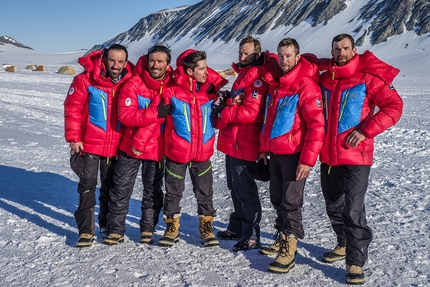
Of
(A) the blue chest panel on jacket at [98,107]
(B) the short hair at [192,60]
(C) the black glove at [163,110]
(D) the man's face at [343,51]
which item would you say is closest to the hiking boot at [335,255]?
(D) the man's face at [343,51]

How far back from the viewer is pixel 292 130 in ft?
11.3

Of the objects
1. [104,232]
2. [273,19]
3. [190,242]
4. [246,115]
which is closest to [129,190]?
[104,232]

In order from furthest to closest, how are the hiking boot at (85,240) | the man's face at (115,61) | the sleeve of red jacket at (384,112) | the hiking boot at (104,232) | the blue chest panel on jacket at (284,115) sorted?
the hiking boot at (104,232) → the hiking boot at (85,240) → the man's face at (115,61) → the blue chest panel on jacket at (284,115) → the sleeve of red jacket at (384,112)

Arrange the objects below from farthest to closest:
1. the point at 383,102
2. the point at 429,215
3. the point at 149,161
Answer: the point at 429,215 → the point at 149,161 → the point at 383,102

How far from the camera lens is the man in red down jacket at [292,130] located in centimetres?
332

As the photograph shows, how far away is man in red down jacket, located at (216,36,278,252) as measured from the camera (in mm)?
3678

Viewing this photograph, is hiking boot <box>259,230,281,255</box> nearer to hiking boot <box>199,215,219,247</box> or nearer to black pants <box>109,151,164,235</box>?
hiking boot <box>199,215,219,247</box>

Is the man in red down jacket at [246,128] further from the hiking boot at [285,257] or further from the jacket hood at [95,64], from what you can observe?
the jacket hood at [95,64]

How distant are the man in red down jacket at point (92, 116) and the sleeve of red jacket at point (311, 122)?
1565mm

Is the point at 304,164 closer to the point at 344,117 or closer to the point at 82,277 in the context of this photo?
the point at 344,117

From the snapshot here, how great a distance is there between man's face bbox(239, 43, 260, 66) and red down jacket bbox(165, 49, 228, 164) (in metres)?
0.29

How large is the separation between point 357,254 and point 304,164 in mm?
761

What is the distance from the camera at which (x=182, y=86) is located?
148 inches

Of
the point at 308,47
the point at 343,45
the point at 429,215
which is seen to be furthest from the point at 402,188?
the point at 308,47
